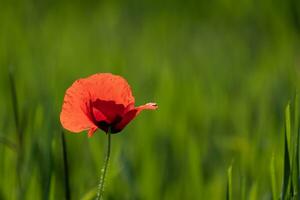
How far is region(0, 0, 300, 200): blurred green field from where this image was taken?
147 centimetres

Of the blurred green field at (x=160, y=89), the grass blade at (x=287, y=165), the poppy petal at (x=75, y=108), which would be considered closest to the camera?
the poppy petal at (x=75, y=108)

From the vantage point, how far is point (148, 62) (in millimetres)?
2816

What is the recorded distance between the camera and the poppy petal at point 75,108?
0.90 meters

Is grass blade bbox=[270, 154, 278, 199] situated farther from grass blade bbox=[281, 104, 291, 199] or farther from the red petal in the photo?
the red petal

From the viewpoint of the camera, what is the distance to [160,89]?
6.93 ft

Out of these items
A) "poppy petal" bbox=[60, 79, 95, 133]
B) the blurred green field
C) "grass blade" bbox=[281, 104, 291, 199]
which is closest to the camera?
"poppy petal" bbox=[60, 79, 95, 133]

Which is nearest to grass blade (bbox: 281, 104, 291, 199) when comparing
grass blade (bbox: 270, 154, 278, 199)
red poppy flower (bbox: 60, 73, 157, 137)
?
grass blade (bbox: 270, 154, 278, 199)

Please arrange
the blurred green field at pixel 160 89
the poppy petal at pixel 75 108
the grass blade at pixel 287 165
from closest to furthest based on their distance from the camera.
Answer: the poppy petal at pixel 75 108
the grass blade at pixel 287 165
the blurred green field at pixel 160 89

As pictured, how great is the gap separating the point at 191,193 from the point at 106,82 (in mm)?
684

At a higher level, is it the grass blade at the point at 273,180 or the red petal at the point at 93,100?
the red petal at the point at 93,100

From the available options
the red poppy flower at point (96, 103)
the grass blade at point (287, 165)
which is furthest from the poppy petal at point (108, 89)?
the grass blade at point (287, 165)

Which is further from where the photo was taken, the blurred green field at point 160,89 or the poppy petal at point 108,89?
the blurred green field at point 160,89

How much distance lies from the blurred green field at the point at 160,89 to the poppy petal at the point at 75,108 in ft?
0.83

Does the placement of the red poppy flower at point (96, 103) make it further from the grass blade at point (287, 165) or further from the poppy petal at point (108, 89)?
the grass blade at point (287, 165)
